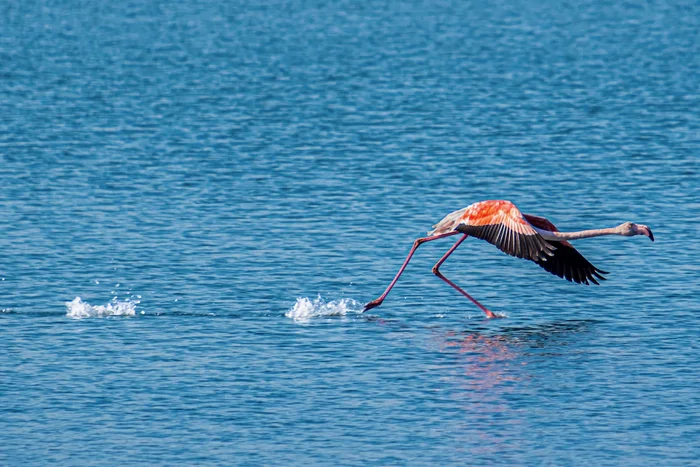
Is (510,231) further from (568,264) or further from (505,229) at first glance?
(568,264)

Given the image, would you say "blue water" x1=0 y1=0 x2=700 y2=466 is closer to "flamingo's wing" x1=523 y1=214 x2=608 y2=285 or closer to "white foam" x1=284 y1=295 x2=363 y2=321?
"white foam" x1=284 y1=295 x2=363 y2=321

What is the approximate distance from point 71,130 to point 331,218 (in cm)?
1670

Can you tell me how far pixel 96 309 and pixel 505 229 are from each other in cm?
680

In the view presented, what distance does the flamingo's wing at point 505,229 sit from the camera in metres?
23.2

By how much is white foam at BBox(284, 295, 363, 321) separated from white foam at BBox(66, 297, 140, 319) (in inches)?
102

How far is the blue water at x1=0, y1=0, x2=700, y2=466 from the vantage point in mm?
19172

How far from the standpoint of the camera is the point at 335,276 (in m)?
27.4

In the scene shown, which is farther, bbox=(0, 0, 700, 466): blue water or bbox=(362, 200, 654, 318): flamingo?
bbox=(362, 200, 654, 318): flamingo

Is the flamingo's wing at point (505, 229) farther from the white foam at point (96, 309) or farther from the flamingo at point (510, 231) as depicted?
the white foam at point (96, 309)

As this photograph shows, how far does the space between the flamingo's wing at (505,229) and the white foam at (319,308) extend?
8.01ft

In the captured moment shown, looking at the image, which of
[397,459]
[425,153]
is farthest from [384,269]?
[425,153]

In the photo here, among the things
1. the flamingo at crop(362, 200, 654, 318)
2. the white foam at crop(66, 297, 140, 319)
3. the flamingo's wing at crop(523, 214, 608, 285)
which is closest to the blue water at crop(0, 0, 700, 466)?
the white foam at crop(66, 297, 140, 319)

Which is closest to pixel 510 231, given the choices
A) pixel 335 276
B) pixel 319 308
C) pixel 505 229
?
pixel 505 229

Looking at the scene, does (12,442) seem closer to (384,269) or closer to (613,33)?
(384,269)
